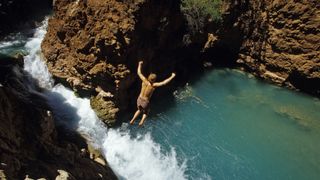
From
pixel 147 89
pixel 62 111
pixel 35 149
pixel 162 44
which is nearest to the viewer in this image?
pixel 35 149

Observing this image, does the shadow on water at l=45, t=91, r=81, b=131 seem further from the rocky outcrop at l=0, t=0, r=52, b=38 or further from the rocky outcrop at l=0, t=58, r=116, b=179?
the rocky outcrop at l=0, t=0, r=52, b=38

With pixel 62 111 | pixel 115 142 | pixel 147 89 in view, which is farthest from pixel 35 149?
pixel 62 111

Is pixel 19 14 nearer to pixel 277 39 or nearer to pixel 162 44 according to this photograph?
pixel 162 44

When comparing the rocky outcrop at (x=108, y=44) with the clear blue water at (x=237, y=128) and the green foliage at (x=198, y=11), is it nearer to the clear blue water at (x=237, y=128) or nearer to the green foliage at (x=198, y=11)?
the green foliage at (x=198, y=11)

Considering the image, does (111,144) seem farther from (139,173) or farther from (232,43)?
(232,43)

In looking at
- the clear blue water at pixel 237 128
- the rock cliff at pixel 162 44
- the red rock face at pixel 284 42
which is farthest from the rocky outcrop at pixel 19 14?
the red rock face at pixel 284 42
